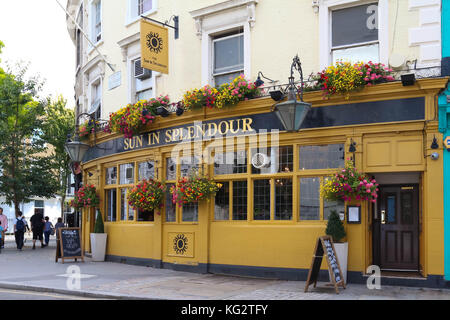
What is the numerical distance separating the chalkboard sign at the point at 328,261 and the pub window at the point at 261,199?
261cm

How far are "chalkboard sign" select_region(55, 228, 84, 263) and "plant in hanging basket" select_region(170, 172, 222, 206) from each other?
4395 mm

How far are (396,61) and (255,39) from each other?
3771mm

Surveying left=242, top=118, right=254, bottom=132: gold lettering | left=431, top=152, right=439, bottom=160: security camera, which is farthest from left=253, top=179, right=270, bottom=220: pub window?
left=431, top=152, right=439, bottom=160: security camera

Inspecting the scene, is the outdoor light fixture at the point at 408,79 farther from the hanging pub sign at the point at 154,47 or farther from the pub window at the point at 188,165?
the hanging pub sign at the point at 154,47

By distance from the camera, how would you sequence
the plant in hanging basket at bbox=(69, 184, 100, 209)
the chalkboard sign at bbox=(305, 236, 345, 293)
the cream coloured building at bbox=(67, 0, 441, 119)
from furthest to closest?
the plant in hanging basket at bbox=(69, 184, 100, 209), the cream coloured building at bbox=(67, 0, 441, 119), the chalkboard sign at bbox=(305, 236, 345, 293)

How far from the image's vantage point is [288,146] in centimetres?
1288

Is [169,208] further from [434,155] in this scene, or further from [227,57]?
[434,155]

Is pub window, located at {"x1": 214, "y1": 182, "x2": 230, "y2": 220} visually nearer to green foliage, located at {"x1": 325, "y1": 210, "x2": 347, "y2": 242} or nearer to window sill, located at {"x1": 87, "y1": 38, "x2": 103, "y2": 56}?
green foliage, located at {"x1": 325, "y1": 210, "x2": 347, "y2": 242}

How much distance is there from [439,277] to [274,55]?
6420mm

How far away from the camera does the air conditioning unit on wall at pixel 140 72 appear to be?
1659 cm

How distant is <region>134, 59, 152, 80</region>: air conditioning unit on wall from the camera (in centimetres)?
1659

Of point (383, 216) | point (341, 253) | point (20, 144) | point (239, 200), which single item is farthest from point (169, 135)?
point (20, 144)

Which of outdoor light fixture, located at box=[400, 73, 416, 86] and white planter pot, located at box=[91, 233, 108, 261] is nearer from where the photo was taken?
outdoor light fixture, located at box=[400, 73, 416, 86]
